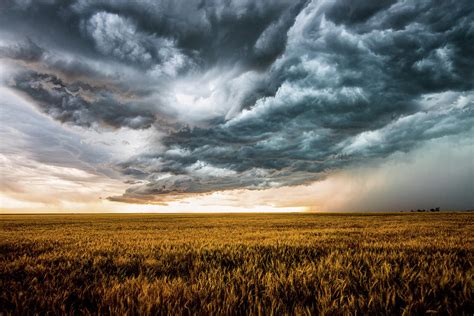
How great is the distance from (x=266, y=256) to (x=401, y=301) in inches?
133

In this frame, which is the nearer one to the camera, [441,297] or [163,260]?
[441,297]

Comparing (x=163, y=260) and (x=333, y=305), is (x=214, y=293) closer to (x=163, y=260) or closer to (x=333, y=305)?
(x=333, y=305)

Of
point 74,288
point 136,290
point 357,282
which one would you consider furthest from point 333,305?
point 74,288

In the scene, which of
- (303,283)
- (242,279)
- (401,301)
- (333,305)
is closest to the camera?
(333,305)

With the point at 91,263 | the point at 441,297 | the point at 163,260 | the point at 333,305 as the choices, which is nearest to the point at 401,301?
the point at 441,297

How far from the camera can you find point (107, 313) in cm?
266

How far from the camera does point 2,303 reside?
2.97 m

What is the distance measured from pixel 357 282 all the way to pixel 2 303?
4.46 metres

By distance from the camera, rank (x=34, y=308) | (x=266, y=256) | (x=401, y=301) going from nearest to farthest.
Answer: (x=34, y=308)
(x=401, y=301)
(x=266, y=256)

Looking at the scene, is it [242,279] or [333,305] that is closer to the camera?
[333,305]

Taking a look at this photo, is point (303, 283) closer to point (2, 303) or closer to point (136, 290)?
point (136, 290)

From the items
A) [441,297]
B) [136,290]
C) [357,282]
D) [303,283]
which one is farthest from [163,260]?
[441,297]

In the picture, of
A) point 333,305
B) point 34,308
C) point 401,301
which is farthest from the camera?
point 401,301

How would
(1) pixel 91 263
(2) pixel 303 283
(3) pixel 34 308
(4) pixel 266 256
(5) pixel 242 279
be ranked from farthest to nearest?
1. (4) pixel 266 256
2. (1) pixel 91 263
3. (5) pixel 242 279
4. (2) pixel 303 283
5. (3) pixel 34 308
